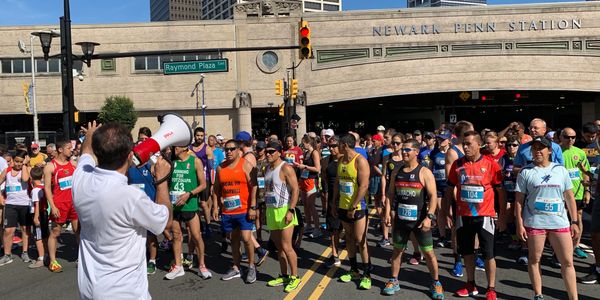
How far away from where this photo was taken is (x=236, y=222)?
599cm

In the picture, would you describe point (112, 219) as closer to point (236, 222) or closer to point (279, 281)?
point (236, 222)

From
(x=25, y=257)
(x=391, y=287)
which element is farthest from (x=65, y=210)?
(x=391, y=287)

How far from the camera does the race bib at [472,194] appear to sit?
5.04 meters

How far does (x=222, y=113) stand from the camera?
1359 inches

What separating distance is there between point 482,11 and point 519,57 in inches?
A: 175

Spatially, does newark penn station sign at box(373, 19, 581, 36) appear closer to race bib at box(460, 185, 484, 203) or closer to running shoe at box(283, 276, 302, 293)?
race bib at box(460, 185, 484, 203)

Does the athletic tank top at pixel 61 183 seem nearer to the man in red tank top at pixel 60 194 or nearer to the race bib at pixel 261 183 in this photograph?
the man in red tank top at pixel 60 194

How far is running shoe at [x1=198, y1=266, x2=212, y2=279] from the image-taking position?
243 inches

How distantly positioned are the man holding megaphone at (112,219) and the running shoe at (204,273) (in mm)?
3624

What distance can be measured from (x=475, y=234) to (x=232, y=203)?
308cm

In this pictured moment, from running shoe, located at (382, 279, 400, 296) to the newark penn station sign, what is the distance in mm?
30432

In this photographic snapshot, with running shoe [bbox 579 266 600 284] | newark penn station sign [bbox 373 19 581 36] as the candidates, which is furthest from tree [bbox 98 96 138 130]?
running shoe [bbox 579 266 600 284]

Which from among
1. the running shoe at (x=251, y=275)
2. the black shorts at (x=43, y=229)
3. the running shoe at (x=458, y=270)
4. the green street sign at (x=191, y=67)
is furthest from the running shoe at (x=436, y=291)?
the green street sign at (x=191, y=67)

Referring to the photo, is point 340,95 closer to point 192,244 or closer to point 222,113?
point 222,113
